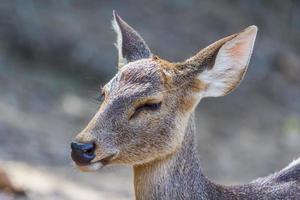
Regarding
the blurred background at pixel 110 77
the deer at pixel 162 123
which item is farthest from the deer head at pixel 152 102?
the blurred background at pixel 110 77

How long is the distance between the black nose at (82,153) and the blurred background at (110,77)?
15.1 ft

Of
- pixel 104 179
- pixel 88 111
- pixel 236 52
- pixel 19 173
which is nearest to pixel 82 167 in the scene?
pixel 236 52

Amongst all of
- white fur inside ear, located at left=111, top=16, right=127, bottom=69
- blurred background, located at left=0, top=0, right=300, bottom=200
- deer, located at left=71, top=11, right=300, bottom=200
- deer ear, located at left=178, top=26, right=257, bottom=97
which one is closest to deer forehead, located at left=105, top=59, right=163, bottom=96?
deer, located at left=71, top=11, right=300, bottom=200

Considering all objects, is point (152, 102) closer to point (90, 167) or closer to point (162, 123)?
point (162, 123)

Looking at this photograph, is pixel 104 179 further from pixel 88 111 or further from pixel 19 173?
pixel 88 111

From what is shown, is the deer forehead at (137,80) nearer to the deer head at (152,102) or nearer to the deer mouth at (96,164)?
the deer head at (152,102)

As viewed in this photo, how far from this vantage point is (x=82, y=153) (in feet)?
19.0

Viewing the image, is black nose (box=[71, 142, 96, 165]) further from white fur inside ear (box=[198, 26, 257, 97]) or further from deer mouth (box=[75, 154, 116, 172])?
white fur inside ear (box=[198, 26, 257, 97])

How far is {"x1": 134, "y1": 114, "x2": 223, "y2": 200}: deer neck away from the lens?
6.23 metres

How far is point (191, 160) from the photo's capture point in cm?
639

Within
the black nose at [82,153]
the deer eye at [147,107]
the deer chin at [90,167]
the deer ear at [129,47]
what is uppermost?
the deer ear at [129,47]

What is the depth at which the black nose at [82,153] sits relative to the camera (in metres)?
5.79

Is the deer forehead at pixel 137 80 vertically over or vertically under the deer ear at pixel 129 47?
under

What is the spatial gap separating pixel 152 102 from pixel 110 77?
347 inches
